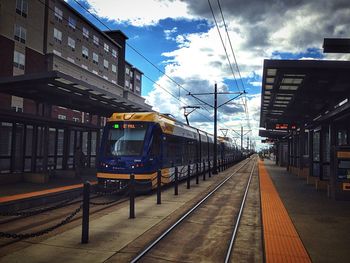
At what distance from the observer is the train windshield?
1450 cm

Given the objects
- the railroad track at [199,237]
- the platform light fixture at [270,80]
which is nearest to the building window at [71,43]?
the platform light fixture at [270,80]

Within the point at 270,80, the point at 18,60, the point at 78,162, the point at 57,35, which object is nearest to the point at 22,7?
the point at 18,60

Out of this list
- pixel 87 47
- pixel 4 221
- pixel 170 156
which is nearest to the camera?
pixel 4 221

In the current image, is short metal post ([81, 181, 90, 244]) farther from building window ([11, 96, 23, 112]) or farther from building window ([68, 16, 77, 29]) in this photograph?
building window ([68, 16, 77, 29])

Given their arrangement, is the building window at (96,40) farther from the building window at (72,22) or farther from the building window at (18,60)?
the building window at (18,60)

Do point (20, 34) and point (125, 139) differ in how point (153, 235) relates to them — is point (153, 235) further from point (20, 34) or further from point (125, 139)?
point (20, 34)

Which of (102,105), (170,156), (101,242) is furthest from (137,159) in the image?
(101,242)

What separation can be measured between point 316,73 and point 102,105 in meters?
10.1

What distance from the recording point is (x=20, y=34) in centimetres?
4041

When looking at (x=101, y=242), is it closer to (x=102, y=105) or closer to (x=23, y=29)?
(x=102, y=105)

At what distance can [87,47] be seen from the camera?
57.1 metres

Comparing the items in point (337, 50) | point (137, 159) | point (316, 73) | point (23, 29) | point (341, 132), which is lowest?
point (137, 159)

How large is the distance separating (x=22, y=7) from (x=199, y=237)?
40638 mm

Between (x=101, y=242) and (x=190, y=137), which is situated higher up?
(x=190, y=137)
